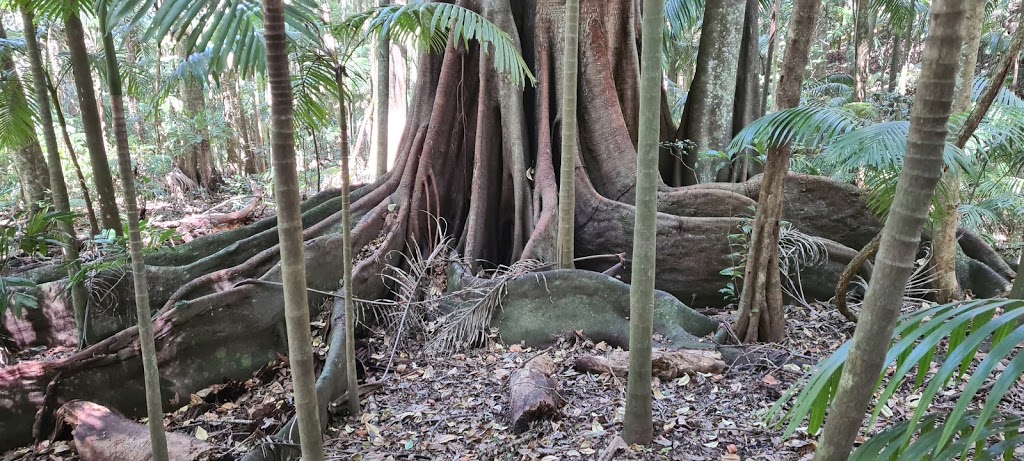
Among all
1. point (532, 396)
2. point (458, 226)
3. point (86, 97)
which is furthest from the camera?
point (458, 226)

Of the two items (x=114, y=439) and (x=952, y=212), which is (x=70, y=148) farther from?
(x=952, y=212)

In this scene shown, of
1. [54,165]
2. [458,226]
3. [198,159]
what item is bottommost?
[458,226]

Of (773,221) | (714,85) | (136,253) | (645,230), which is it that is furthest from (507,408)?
(714,85)

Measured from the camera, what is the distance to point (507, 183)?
19.3 feet

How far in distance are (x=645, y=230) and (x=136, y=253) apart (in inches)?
82.9

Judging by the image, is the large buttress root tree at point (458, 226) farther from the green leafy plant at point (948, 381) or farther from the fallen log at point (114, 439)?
the green leafy plant at point (948, 381)

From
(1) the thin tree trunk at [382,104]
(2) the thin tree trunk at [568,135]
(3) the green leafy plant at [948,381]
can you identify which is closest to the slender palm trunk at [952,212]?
(2) the thin tree trunk at [568,135]

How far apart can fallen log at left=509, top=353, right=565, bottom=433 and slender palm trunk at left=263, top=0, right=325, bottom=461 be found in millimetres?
1475

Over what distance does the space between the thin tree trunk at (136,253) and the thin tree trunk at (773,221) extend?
316 cm

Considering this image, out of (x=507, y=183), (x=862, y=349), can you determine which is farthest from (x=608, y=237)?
(x=862, y=349)

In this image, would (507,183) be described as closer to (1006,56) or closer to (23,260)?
(1006,56)

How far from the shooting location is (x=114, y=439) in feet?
10.3

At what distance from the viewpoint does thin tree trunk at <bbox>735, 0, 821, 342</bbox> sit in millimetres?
3062

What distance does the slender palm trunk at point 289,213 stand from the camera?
64.0 inches
